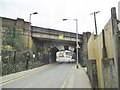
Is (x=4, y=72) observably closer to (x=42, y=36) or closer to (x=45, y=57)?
(x=42, y=36)

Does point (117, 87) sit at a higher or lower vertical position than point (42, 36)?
lower

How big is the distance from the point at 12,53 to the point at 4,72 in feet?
23.8

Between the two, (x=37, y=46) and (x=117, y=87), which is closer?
(x=117, y=87)

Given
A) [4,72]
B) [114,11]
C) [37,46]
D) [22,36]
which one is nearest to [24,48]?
[22,36]

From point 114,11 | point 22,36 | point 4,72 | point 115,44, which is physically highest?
point 22,36

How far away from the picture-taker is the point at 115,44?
4.83 metres

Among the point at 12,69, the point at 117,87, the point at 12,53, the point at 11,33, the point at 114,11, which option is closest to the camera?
the point at 117,87

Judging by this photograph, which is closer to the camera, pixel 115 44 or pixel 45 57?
pixel 115 44

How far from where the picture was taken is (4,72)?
82.4 feet

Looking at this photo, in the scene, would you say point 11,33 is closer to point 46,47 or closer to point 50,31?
point 50,31

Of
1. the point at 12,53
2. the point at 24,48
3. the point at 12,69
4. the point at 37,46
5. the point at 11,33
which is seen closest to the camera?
the point at 12,69

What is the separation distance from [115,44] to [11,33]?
33159 millimetres

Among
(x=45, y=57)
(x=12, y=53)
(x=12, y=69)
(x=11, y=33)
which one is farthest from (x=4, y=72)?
(x=45, y=57)

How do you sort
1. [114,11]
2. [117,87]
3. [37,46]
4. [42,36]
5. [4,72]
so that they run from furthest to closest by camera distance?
[37,46], [42,36], [4,72], [114,11], [117,87]
